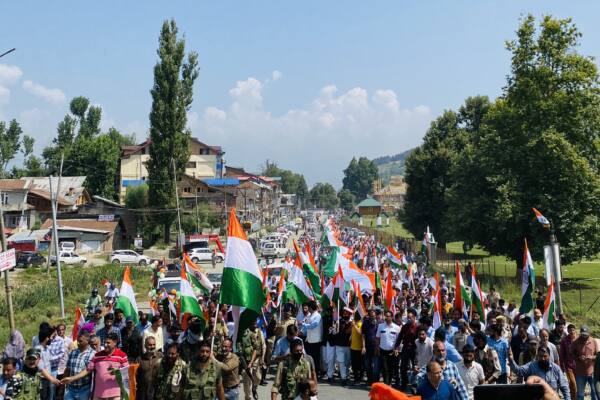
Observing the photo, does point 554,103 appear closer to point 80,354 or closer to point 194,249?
point 194,249

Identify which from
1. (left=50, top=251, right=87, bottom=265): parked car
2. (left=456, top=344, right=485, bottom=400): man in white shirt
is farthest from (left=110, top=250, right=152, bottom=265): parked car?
(left=456, top=344, right=485, bottom=400): man in white shirt

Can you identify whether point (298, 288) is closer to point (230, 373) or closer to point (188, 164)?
point (230, 373)

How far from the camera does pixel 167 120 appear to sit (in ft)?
194

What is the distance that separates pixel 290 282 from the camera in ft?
57.3

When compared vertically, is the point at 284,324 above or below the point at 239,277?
below

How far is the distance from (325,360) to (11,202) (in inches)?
2263

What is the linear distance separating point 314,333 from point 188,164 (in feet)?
272

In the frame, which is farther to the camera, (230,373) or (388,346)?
(388,346)

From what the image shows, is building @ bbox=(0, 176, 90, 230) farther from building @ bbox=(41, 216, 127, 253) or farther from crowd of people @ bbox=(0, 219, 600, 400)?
crowd of people @ bbox=(0, 219, 600, 400)

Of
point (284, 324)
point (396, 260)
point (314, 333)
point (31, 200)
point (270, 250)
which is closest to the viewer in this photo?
point (284, 324)

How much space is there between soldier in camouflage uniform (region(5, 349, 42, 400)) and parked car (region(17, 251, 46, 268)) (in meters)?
40.3

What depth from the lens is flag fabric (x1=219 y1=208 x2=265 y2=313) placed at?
29.7ft

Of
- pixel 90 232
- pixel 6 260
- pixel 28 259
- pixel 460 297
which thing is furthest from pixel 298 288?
pixel 90 232

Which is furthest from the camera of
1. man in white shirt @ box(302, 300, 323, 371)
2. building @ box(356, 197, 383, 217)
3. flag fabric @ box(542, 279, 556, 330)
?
building @ box(356, 197, 383, 217)
